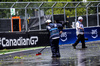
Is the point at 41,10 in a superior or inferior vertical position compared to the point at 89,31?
superior

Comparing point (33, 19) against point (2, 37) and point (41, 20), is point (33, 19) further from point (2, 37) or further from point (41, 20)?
point (2, 37)

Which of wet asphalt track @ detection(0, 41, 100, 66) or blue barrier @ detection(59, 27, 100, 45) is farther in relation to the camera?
blue barrier @ detection(59, 27, 100, 45)

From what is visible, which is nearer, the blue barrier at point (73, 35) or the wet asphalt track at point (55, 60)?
the wet asphalt track at point (55, 60)

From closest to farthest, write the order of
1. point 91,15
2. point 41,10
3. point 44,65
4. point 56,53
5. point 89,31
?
1. point 44,65
2. point 56,53
3. point 41,10
4. point 89,31
5. point 91,15

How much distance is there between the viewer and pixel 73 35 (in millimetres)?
22781

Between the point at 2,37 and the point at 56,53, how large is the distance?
6206 millimetres

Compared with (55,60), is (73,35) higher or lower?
higher

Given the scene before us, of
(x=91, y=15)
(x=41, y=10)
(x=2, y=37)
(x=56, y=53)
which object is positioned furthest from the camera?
(x=91, y=15)

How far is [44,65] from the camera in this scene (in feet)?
35.9

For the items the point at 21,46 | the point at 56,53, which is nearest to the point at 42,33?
the point at 21,46

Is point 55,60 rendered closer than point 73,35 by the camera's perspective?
Yes

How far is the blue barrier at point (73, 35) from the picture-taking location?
22.2 metres

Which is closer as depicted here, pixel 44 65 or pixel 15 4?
pixel 44 65

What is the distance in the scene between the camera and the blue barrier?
2217 cm
